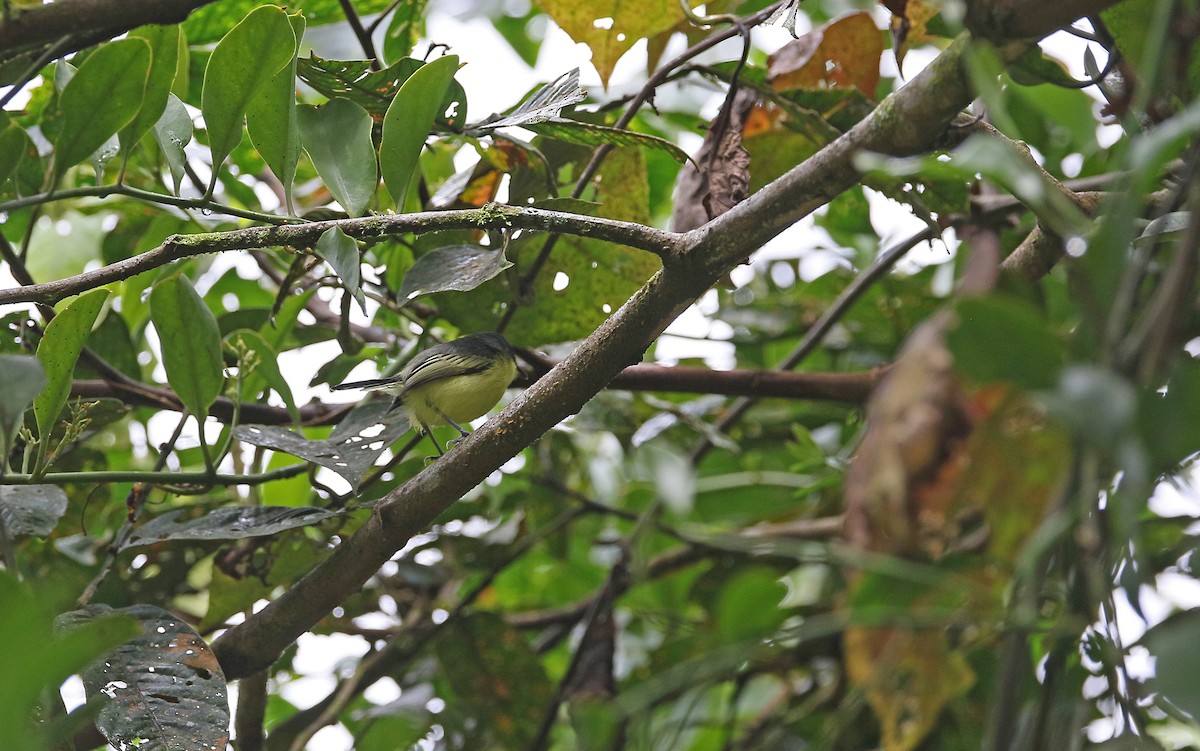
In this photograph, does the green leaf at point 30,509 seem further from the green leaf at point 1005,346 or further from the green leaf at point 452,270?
the green leaf at point 1005,346

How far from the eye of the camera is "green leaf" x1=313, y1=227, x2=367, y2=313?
1.19 m

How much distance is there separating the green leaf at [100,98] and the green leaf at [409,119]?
12.3 inches

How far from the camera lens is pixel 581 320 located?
1938 mm

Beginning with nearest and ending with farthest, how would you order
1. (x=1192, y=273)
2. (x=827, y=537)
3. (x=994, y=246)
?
(x=1192, y=273) < (x=994, y=246) < (x=827, y=537)

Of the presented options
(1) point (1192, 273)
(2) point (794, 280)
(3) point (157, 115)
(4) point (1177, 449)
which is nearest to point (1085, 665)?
(4) point (1177, 449)

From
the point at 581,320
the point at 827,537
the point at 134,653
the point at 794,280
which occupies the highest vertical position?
the point at 794,280

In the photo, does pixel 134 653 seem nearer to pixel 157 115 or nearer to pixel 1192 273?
pixel 157 115

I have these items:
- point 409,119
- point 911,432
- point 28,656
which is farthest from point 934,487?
point 409,119

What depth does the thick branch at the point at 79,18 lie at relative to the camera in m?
1.32

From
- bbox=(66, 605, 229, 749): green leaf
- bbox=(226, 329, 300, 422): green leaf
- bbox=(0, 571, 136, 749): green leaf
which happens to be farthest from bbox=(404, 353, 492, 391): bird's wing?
bbox=(0, 571, 136, 749): green leaf

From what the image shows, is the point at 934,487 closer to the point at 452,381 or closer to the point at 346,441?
the point at 346,441

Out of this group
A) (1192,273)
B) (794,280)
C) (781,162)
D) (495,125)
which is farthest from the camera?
(794,280)

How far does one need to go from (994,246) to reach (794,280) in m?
→ 1.06

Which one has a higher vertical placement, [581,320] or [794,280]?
[794,280]
